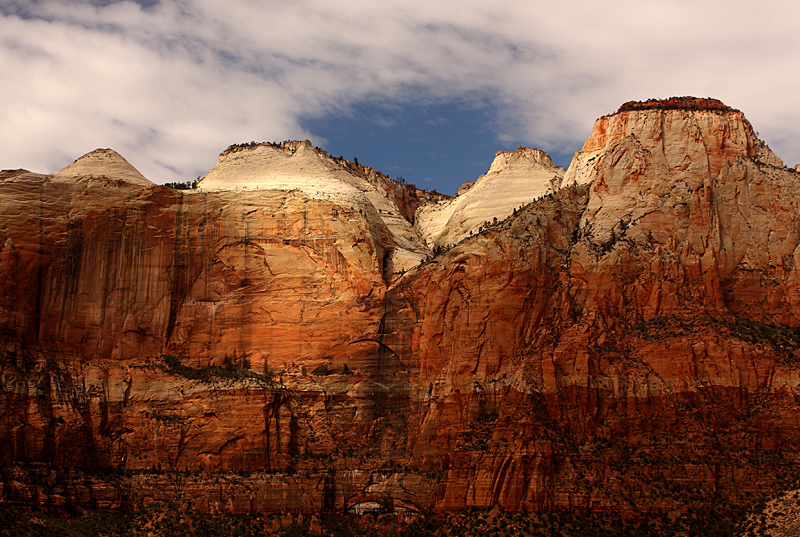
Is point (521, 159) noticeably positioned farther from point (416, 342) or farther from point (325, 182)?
point (416, 342)

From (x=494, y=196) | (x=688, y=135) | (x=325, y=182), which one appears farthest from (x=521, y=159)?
(x=688, y=135)

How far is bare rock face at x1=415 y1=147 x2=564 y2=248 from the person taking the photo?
8888 cm

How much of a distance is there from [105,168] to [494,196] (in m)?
29.4

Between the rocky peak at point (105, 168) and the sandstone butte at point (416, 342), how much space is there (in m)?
0.43

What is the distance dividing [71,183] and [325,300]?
19.1 m

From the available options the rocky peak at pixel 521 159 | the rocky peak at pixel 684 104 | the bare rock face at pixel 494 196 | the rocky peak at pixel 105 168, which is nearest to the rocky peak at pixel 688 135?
the rocky peak at pixel 684 104

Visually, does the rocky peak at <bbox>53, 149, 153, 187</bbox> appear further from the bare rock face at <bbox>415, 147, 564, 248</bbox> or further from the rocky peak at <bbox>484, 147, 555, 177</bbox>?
the rocky peak at <bbox>484, 147, 555, 177</bbox>

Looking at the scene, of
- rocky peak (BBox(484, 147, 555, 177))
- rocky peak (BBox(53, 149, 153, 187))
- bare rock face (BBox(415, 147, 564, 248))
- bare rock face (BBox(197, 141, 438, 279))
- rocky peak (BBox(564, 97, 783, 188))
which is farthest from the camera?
rocky peak (BBox(484, 147, 555, 177))

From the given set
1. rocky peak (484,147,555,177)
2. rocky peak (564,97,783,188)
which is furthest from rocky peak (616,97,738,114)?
rocky peak (484,147,555,177)

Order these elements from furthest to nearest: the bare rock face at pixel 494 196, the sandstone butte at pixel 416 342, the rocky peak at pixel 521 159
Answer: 1. the rocky peak at pixel 521 159
2. the bare rock face at pixel 494 196
3. the sandstone butte at pixel 416 342

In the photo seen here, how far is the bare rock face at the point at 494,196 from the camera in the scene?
8888cm

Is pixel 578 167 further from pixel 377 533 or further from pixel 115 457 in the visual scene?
pixel 115 457

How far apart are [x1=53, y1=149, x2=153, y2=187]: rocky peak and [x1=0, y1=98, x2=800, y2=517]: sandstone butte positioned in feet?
1.42

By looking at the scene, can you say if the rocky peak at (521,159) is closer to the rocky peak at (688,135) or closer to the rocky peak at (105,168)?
the rocky peak at (688,135)
